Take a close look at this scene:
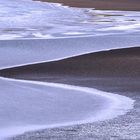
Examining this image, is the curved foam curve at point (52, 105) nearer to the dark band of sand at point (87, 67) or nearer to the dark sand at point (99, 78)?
the dark sand at point (99, 78)

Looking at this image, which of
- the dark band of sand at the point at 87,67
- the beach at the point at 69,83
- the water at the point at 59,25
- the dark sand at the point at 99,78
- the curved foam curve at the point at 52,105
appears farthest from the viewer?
the water at the point at 59,25

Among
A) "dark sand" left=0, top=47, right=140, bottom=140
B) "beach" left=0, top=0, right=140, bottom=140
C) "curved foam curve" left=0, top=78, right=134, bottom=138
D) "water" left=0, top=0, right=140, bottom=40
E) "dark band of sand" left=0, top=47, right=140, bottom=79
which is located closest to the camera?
"dark sand" left=0, top=47, right=140, bottom=140

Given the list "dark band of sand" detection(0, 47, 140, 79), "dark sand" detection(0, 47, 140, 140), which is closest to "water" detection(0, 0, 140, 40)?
→ "dark sand" detection(0, 47, 140, 140)

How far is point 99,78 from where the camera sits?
1046 centimetres

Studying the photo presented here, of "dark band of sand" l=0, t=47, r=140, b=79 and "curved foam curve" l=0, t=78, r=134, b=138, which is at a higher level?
"dark band of sand" l=0, t=47, r=140, b=79

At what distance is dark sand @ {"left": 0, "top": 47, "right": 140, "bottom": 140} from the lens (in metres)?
6.21

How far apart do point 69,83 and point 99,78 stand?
751mm

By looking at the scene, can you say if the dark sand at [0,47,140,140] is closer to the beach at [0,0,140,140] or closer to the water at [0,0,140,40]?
the beach at [0,0,140,140]

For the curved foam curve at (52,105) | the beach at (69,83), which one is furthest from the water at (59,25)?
the curved foam curve at (52,105)

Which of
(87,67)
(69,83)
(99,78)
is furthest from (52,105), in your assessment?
(87,67)

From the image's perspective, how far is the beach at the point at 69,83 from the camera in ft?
21.7

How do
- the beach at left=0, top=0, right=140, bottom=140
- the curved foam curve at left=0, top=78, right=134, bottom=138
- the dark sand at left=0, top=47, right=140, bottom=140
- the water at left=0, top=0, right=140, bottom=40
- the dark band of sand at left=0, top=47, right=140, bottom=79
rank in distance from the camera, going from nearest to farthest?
1. the dark sand at left=0, top=47, right=140, bottom=140
2. the beach at left=0, top=0, right=140, bottom=140
3. the curved foam curve at left=0, top=78, right=134, bottom=138
4. the dark band of sand at left=0, top=47, right=140, bottom=79
5. the water at left=0, top=0, right=140, bottom=40

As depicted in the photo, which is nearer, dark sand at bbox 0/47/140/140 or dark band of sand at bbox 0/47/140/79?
dark sand at bbox 0/47/140/140

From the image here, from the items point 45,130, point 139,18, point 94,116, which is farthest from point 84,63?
point 139,18
